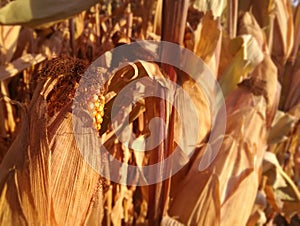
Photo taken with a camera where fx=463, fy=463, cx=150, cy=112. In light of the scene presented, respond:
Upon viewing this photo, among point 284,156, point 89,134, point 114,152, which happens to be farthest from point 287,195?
point 89,134

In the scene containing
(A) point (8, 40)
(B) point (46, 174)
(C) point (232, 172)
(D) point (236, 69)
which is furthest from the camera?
(A) point (8, 40)

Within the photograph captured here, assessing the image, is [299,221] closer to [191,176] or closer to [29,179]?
[191,176]

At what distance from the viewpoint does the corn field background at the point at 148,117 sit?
1.58 feet

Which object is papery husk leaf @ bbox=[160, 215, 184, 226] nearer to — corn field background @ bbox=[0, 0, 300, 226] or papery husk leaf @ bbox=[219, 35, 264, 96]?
corn field background @ bbox=[0, 0, 300, 226]

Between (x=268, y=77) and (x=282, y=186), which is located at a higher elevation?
(x=268, y=77)

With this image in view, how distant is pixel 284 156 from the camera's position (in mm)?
1443

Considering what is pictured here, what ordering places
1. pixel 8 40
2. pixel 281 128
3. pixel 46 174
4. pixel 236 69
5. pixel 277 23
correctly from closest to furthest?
pixel 46 174, pixel 236 69, pixel 8 40, pixel 281 128, pixel 277 23

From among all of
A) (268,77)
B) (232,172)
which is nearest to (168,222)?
(232,172)

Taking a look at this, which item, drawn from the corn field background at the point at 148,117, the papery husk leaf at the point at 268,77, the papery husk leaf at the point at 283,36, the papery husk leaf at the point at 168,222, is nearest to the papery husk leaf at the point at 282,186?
the corn field background at the point at 148,117

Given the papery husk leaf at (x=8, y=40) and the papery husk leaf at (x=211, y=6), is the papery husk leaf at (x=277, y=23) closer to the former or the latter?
the papery husk leaf at (x=211, y=6)

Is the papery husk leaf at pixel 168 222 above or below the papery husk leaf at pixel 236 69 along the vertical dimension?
below

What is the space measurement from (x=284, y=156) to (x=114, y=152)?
84 centimetres

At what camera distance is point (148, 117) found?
2.15 ft

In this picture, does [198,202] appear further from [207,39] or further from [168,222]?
[207,39]
